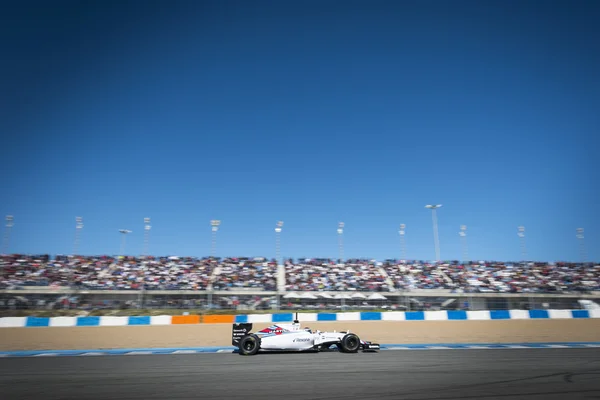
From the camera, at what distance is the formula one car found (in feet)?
42.3

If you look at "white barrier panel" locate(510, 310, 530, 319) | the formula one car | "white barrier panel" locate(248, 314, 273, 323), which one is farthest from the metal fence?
the formula one car

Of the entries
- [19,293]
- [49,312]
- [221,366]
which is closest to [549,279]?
[221,366]

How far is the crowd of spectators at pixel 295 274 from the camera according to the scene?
86.4 feet

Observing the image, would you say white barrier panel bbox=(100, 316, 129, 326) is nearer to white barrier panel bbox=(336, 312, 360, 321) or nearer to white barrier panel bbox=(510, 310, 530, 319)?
white barrier panel bbox=(336, 312, 360, 321)

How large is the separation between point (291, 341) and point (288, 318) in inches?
239

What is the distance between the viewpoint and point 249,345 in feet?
42.4

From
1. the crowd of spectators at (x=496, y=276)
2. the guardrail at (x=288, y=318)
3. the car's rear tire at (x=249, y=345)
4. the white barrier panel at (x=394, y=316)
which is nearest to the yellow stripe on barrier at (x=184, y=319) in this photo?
the guardrail at (x=288, y=318)

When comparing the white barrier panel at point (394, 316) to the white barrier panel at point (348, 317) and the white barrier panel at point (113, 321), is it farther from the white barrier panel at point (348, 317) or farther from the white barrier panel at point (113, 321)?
the white barrier panel at point (113, 321)

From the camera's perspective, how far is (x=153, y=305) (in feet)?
70.9

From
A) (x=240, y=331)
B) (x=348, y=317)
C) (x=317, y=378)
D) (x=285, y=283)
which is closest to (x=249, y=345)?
(x=240, y=331)

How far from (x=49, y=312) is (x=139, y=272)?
927cm

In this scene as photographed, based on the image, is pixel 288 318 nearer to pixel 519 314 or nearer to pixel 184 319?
pixel 184 319

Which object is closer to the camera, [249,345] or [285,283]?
[249,345]

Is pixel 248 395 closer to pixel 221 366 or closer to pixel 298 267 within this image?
pixel 221 366
